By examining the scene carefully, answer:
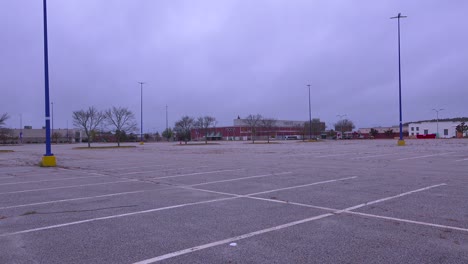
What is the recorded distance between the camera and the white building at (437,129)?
119350 mm

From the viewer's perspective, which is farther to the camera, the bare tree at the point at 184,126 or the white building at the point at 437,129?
the white building at the point at 437,129

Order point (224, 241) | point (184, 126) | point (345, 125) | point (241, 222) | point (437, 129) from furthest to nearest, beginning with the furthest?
point (345, 125), point (437, 129), point (184, 126), point (241, 222), point (224, 241)

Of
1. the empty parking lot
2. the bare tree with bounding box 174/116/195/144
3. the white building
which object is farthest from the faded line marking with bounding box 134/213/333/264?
the white building

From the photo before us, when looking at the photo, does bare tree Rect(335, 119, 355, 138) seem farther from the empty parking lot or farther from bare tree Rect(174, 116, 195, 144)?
the empty parking lot

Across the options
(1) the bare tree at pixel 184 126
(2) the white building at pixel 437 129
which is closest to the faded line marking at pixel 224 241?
(1) the bare tree at pixel 184 126

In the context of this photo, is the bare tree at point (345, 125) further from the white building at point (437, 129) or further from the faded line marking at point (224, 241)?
the faded line marking at point (224, 241)

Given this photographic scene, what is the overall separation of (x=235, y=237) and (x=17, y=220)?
437 cm

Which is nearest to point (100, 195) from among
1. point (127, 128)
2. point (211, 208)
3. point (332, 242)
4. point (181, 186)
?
point (181, 186)

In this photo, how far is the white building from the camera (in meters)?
119

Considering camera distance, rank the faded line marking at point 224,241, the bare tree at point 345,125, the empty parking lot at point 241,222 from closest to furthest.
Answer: the faded line marking at point 224,241 < the empty parking lot at point 241,222 < the bare tree at point 345,125

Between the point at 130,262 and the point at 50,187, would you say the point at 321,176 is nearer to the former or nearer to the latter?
the point at 50,187

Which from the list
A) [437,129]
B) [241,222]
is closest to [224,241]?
[241,222]

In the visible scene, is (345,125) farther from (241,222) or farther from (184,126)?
(241,222)

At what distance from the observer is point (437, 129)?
12044 centimetres
